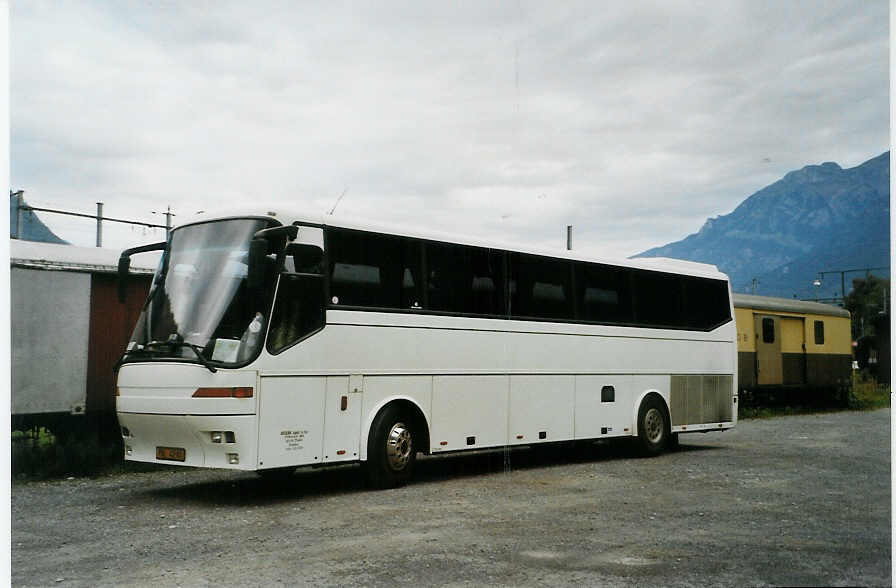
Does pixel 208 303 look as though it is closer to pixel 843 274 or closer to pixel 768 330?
pixel 843 274

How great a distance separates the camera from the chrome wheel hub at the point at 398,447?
10875 millimetres

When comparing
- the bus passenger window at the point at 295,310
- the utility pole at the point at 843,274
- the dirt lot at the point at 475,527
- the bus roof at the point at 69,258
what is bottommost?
the dirt lot at the point at 475,527

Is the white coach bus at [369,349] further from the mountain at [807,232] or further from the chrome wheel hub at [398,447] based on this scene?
the mountain at [807,232]

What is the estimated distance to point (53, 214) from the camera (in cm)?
1499

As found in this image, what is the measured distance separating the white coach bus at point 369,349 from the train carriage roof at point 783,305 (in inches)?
478

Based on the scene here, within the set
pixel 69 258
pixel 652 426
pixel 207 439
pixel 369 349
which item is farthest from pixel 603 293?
Result: pixel 69 258

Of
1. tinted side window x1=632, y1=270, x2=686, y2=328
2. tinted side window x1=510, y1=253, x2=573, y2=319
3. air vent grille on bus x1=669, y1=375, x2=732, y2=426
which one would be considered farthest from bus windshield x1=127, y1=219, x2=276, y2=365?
air vent grille on bus x1=669, y1=375, x2=732, y2=426

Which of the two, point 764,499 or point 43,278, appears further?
point 43,278

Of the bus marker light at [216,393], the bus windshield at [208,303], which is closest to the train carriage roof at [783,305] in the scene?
the bus windshield at [208,303]

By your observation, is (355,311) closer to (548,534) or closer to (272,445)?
(272,445)

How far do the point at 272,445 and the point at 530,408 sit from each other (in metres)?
4.35

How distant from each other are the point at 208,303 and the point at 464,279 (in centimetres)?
353

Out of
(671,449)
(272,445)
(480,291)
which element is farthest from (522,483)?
(671,449)

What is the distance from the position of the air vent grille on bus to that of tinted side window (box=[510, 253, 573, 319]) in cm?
309
